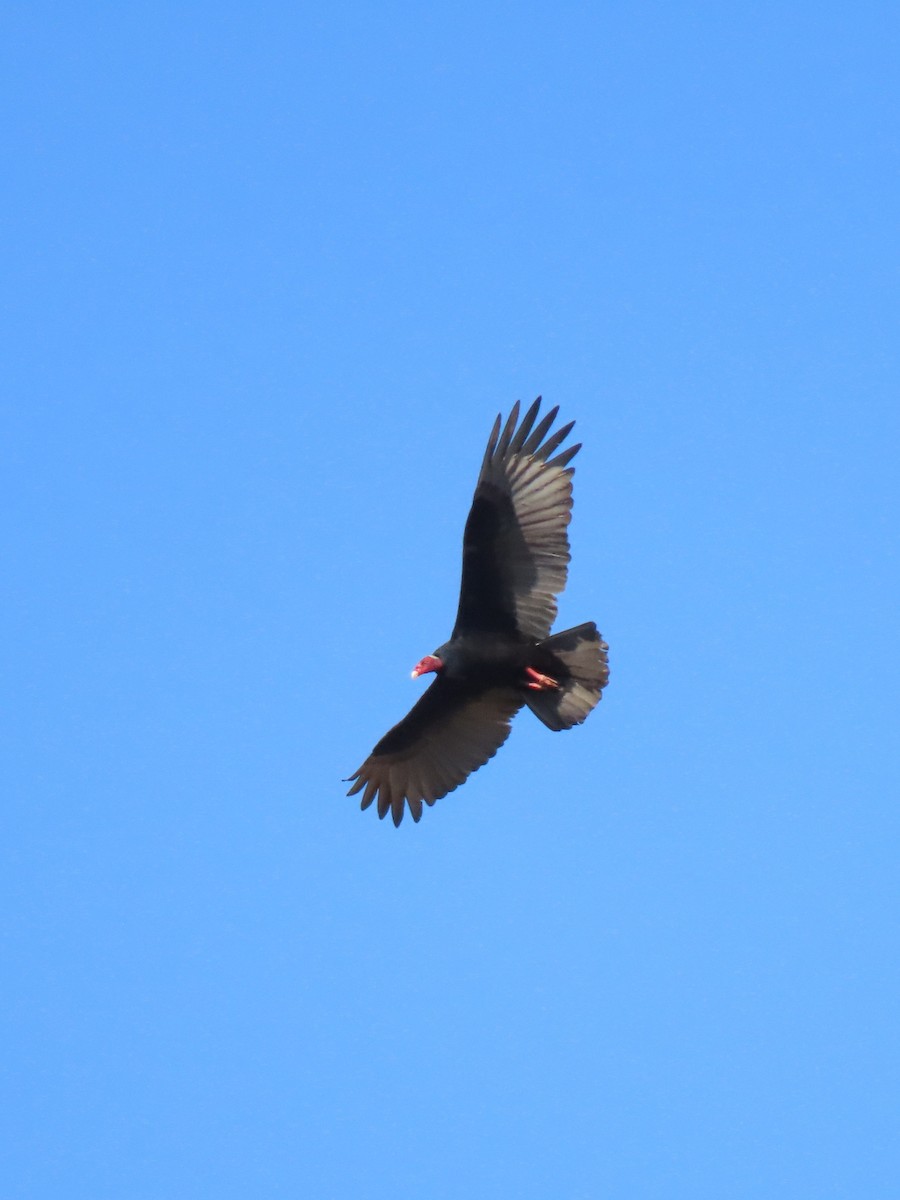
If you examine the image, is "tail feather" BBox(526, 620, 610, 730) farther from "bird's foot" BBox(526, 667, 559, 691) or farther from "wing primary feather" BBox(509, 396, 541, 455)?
"wing primary feather" BBox(509, 396, 541, 455)

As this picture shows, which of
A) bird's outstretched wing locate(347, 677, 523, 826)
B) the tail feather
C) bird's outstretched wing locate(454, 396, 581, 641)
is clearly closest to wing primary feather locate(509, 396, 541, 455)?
bird's outstretched wing locate(454, 396, 581, 641)

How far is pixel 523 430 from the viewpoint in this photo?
1174 cm

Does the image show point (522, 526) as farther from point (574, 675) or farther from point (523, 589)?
point (574, 675)

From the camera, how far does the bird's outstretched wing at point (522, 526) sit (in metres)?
11.6

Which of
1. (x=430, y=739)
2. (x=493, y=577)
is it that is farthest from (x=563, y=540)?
(x=430, y=739)

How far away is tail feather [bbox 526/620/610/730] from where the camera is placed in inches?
451

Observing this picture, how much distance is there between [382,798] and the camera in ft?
41.4

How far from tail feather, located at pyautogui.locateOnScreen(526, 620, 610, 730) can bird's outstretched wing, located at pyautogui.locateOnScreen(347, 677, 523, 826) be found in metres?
0.52

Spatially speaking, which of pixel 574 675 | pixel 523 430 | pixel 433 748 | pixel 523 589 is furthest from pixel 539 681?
pixel 523 430

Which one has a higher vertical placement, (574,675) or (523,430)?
(523,430)

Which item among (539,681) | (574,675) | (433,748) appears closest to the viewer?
(574,675)

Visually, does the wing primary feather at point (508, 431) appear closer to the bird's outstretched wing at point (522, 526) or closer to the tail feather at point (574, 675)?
the bird's outstretched wing at point (522, 526)

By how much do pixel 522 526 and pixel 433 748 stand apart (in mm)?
1769

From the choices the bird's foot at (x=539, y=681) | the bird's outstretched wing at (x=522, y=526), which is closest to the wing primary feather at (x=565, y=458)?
the bird's outstretched wing at (x=522, y=526)
